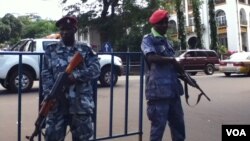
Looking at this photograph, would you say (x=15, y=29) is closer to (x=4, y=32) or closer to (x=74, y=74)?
(x=4, y=32)

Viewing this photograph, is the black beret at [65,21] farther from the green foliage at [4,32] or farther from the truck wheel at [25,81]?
the green foliage at [4,32]

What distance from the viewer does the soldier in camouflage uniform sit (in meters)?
3.99

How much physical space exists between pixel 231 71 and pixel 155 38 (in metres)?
18.4

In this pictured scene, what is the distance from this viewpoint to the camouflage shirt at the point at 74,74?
399 cm

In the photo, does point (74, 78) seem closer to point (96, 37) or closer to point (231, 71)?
point (231, 71)

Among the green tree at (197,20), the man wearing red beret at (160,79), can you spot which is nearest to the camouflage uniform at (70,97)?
the man wearing red beret at (160,79)

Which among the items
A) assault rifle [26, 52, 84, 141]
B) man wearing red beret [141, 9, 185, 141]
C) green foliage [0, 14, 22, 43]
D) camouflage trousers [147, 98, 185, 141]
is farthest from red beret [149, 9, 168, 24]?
green foliage [0, 14, 22, 43]

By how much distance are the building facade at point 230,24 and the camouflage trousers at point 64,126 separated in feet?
141

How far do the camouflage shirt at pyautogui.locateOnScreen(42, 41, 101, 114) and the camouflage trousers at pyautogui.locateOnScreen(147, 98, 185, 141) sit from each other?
908 millimetres

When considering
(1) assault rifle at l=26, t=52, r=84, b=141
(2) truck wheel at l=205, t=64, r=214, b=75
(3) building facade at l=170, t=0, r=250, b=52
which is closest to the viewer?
(1) assault rifle at l=26, t=52, r=84, b=141

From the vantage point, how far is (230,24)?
48.4 metres

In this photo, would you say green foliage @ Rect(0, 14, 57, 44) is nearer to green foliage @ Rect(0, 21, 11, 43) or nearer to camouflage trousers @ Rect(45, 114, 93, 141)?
green foliage @ Rect(0, 21, 11, 43)

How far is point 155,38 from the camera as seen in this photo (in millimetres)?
4719

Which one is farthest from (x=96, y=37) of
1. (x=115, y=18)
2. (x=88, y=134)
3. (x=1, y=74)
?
(x=88, y=134)
